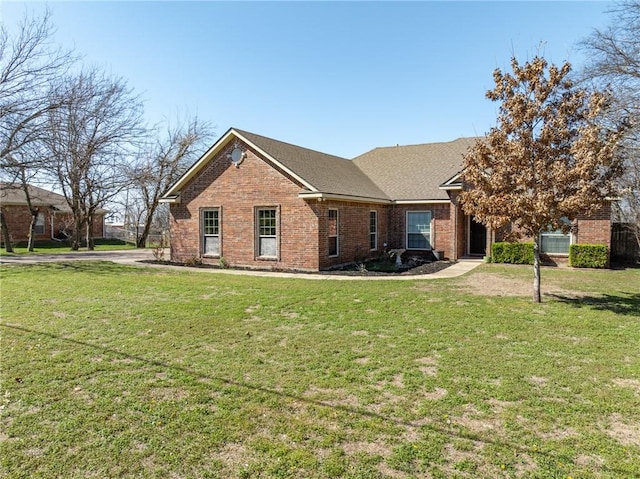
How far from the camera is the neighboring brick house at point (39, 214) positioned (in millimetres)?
31344

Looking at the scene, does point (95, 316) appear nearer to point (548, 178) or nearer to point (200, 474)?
point (200, 474)

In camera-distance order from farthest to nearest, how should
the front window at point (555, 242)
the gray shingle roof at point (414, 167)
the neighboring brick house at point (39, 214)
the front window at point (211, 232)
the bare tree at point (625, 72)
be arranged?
the neighboring brick house at point (39, 214) → the gray shingle roof at point (414, 167) → the front window at point (211, 232) → the front window at point (555, 242) → the bare tree at point (625, 72)

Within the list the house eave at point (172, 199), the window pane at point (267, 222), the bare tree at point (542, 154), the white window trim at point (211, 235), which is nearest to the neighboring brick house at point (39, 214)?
the house eave at point (172, 199)

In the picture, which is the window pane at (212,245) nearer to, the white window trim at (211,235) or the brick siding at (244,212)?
the white window trim at (211,235)

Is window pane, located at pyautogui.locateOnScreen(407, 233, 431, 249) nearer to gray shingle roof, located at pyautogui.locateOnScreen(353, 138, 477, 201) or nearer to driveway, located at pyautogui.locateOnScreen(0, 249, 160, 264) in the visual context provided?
gray shingle roof, located at pyautogui.locateOnScreen(353, 138, 477, 201)

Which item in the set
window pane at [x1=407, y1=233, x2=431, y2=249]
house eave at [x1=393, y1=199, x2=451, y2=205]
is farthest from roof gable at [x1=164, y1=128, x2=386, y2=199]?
window pane at [x1=407, y1=233, x2=431, y2=249]

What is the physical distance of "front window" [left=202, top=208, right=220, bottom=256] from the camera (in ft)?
55.5

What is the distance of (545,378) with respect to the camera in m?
5.15

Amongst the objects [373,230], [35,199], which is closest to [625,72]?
[373,230]

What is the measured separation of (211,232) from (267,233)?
2.80 meters

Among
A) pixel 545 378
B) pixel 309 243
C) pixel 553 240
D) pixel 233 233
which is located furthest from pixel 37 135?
pixel 553 240

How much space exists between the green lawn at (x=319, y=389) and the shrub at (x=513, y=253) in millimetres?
7248

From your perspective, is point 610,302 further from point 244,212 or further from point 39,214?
point 39,214

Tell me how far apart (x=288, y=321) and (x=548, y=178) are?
20.4ft
